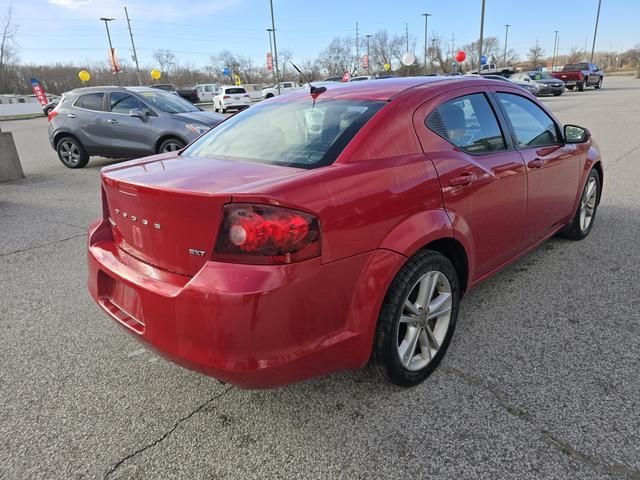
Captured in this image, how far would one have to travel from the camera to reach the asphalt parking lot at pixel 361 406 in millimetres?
1945

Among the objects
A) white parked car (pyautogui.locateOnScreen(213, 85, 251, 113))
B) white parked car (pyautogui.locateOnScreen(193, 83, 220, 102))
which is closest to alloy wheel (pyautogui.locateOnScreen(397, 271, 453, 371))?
white parked car (pyautogui.locateOnScreen(213, 85, 251, 113))

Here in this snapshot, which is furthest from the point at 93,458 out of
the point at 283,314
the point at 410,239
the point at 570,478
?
the point at 570,478

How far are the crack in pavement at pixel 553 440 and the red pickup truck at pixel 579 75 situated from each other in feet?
126

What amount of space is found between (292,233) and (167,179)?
74 cm

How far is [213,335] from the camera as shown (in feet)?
5.83

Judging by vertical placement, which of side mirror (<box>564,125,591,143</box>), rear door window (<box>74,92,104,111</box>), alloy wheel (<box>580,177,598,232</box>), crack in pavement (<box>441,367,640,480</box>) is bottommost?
crack in pavement (<box>441,367,640,480</box>)

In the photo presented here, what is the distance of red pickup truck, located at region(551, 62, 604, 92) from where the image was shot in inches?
1334

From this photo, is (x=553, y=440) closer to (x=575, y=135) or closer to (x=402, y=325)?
(x=402, y=325)

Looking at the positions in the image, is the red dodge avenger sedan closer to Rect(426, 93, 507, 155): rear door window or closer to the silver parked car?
Rect(426, 93, 507, 155): rear door window

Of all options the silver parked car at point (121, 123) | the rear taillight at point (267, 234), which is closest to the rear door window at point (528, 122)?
the rear taillight at point (267, 234)

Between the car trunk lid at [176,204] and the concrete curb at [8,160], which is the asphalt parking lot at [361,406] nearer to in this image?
the car trunk lid at [176,204]

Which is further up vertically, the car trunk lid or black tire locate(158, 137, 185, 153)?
the car trunk lid

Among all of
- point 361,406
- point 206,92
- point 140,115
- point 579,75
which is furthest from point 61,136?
point 579,75

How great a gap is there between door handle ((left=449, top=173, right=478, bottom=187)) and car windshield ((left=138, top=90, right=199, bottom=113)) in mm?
8089
